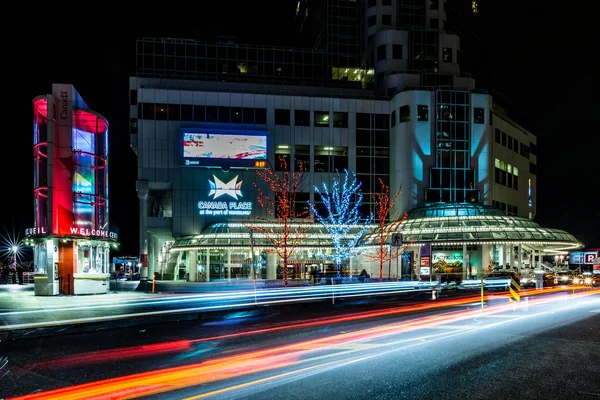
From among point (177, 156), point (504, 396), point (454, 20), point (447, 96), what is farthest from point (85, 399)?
point (454, 20)

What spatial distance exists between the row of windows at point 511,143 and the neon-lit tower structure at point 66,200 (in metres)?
46.9

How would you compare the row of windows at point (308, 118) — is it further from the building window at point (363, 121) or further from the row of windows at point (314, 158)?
the row of windows at point (314, 158)

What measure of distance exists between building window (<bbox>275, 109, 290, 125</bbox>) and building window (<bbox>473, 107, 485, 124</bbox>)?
65.8 ft

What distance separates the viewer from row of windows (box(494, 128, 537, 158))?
2500 inches

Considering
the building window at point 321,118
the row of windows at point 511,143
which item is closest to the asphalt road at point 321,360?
the building window at point 321,118

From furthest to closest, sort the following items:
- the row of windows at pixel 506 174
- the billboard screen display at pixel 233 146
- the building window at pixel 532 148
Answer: the building window at pixel 532 148
the row of windows at pixel 506 174
the billboard screen display at pixel 233 146

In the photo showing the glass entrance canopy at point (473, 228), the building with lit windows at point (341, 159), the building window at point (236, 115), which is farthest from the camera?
the building window at point (236, 115)

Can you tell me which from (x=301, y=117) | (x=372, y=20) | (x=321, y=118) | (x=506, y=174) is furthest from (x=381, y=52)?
(x=506, y=174)

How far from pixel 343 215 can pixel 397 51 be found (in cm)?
2530

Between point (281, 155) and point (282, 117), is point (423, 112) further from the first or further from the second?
point (281, 155)

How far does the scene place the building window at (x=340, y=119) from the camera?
5971 centimetres

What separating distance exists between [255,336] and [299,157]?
45.8m

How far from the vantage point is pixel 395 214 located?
194 feet

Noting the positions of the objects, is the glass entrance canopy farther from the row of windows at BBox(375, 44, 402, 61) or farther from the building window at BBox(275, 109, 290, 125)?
the row of windows at BBox(375, 44, 402, 61)
